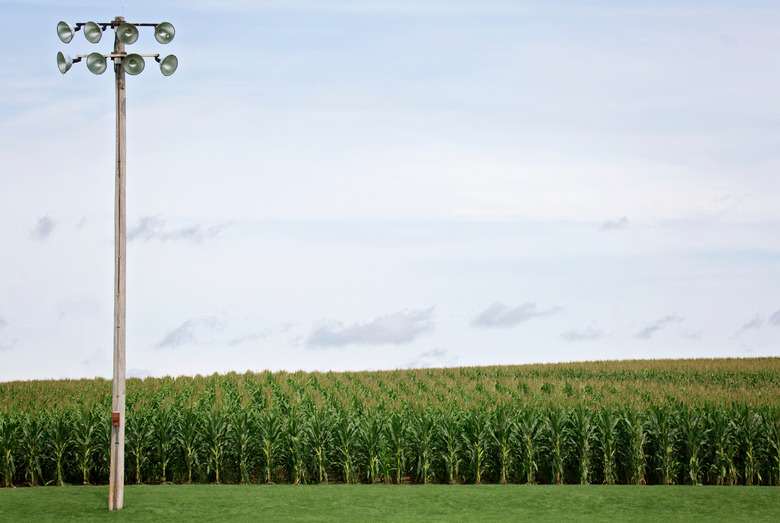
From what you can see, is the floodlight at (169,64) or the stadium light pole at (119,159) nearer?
the stadium light pole at (119,159)

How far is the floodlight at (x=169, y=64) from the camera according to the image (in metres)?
14.1

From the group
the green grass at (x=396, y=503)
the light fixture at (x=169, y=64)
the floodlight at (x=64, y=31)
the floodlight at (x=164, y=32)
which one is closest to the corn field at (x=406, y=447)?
the green grass at (x=396, y=503)

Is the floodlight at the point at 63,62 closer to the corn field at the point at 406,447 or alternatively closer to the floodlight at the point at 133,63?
the floodlight at the point at 133,63

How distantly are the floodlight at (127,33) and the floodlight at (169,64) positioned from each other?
713 mm

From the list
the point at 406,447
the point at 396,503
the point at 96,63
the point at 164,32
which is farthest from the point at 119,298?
the point at 406,447

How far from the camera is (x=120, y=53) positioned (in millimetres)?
14062

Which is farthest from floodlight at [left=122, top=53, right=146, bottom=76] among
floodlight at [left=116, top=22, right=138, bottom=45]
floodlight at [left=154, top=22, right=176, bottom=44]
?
floodlight at [left=154, top=22, right=176, bottom=44]

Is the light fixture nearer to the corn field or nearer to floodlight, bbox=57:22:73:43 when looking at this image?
floodlight, bbox=57:22:73:43

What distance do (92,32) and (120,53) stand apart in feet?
2.13

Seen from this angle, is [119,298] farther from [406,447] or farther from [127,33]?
[406,447]

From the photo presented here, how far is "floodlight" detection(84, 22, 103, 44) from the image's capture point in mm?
13938

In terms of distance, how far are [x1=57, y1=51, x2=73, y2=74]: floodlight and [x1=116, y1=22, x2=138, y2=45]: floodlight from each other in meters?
1.11

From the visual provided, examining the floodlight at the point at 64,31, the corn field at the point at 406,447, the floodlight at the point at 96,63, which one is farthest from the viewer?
the corn field at the point at 406,447

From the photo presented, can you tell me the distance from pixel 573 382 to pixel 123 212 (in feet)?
88.5
